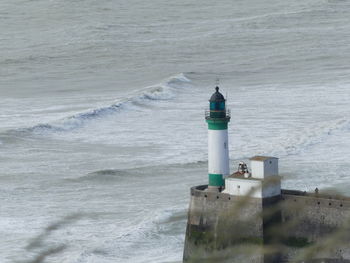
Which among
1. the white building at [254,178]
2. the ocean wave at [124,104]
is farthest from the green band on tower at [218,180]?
the ocean wave at [124,104]

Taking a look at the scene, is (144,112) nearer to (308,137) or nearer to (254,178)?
(308,137)

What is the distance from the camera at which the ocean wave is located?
3600 cm

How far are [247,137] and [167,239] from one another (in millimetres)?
12993

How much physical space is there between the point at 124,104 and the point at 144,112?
1.70 meters

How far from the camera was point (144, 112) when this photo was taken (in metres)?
39.7

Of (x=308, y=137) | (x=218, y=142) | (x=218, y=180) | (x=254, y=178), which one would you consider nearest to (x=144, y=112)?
(x=308, y=137)

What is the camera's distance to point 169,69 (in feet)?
177

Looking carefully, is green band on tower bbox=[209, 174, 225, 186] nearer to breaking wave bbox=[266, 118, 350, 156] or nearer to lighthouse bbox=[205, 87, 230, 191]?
lighthouse bbox=[205, 87, 230, 191]

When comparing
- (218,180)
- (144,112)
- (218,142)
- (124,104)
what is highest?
(218,142)

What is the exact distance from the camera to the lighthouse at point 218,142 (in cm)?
1651

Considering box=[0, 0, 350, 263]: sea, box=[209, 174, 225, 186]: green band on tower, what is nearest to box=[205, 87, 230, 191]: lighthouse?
box=[209, 174, 225, 186]: green band on tower

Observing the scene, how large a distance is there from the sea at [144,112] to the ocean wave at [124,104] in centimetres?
8

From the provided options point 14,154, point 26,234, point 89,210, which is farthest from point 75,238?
point 14,154

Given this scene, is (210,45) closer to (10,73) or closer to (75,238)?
(10,73)
